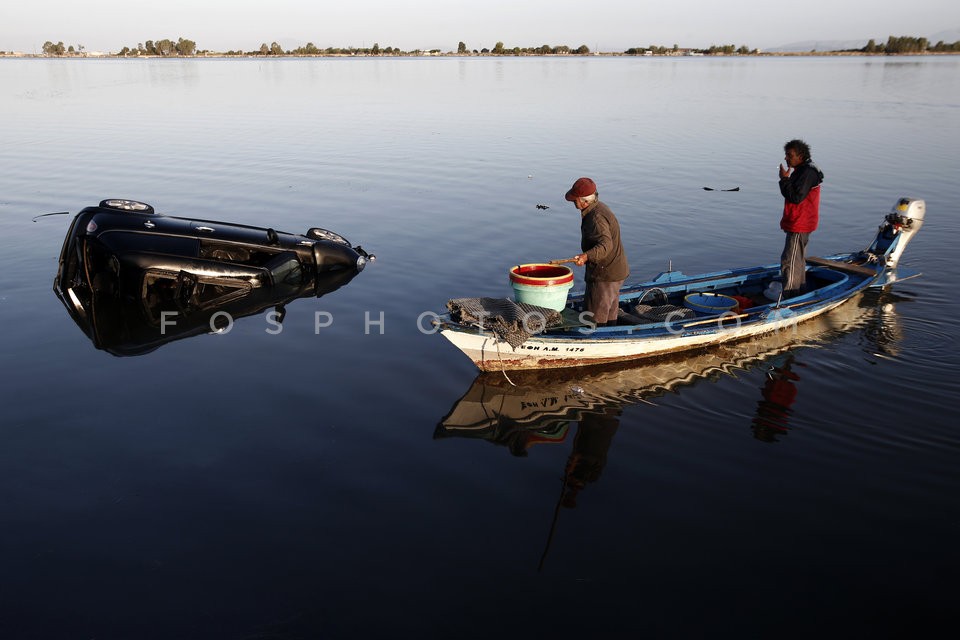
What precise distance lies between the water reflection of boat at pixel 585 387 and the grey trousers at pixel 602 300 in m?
0.79

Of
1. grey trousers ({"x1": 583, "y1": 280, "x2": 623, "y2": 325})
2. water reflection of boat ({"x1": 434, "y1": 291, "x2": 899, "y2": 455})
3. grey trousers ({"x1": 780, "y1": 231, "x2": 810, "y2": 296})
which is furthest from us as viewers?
grey trousers ({"x1": 780, "y1": 231, "x2": 810, "y2": 296})

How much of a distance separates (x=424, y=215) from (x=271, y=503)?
13612 millimetres

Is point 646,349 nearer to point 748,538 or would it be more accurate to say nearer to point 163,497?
point 748,538

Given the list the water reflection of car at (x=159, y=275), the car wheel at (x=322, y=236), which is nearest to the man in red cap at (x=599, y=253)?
the water reflection of car at (x=159, y=275)

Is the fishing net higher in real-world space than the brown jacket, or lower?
lower

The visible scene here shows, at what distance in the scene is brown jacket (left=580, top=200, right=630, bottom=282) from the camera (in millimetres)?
9609

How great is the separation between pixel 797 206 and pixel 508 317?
220 inches

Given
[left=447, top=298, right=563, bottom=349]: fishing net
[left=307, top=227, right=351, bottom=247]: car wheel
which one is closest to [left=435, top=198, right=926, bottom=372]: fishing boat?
[left=447, top=298, right=563, bottom=349]: fishing net

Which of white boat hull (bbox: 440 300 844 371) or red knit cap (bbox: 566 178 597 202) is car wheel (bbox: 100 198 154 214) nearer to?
white boat hull (bbox: 440 300 844 371)

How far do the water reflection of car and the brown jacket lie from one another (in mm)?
6065

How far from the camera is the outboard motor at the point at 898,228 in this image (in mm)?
13969

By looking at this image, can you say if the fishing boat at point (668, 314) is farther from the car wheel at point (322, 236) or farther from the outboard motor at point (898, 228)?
the car wheel at point (322, 236)

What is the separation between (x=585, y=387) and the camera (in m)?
10.1

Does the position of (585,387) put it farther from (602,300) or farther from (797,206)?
(797,206)
